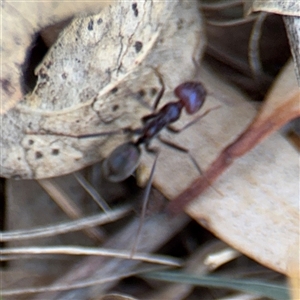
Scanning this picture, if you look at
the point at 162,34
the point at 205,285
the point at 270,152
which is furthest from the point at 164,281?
the point at 162,34

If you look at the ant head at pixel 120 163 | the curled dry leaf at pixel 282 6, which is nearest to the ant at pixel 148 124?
the ant head at pixel 120 163

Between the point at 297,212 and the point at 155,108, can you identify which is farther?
the point at 155,108

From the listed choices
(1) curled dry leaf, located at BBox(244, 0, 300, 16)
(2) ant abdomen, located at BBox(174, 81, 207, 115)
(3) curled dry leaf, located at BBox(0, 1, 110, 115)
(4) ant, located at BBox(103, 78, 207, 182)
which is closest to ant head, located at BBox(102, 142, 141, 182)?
(4) ant, located at BBox(103, 78, 207, 182)

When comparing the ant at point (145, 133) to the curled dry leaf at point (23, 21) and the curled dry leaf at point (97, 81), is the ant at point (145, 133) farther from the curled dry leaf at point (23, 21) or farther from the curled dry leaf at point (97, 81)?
the curled dry leaf at point (23, 21)

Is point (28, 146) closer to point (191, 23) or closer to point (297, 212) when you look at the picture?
point (191, 23)

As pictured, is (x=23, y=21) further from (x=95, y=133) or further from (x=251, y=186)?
(x=251, y=186)

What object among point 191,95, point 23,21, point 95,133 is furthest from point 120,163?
point 23,21

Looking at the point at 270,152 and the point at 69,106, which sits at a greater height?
the point at 69,106
